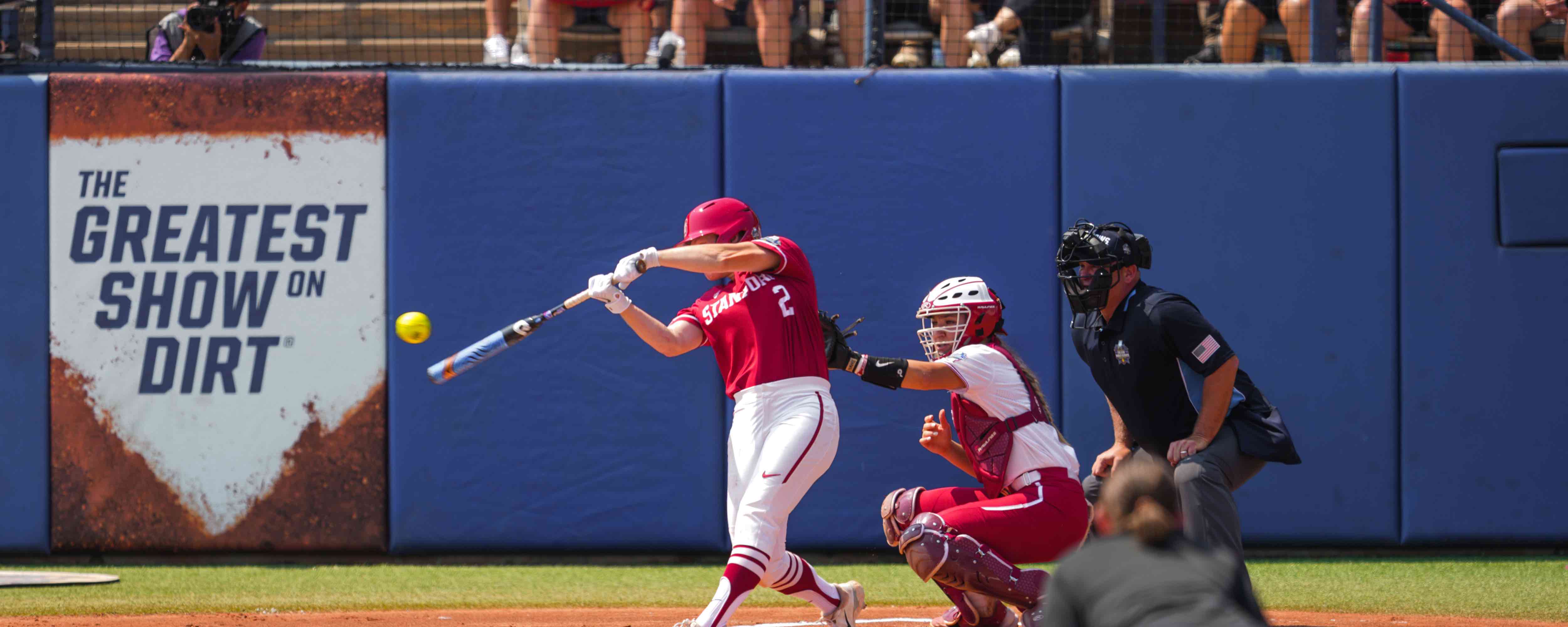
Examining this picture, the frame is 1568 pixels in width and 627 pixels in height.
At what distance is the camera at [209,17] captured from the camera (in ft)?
23.1

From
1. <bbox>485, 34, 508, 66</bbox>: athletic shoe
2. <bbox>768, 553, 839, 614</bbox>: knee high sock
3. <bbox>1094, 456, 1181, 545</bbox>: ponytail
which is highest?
<bbox>485, 34, 508, 66</bbox>: athletic shoe

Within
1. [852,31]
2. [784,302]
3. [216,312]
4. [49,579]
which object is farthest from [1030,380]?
[49,579]

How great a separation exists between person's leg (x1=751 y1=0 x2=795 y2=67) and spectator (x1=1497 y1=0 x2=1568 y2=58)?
13.0 ft

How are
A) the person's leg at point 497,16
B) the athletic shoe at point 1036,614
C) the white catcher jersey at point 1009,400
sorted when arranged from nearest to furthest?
1. the athletic shoe at point 1036,614
2. the white catcher jersey at point 1009,400
3. the person's leg at point 497,16

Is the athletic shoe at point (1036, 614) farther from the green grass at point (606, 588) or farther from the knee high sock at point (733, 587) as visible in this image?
the green grass at point (606, 588)

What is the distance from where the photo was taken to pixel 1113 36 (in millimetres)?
8023

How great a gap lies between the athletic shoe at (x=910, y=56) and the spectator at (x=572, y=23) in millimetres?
1509

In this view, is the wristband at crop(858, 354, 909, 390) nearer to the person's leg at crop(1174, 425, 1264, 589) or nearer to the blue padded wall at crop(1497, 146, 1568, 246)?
the person's leg at crop(1174, 425, 1264, 589)

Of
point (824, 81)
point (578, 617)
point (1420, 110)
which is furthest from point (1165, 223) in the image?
point (578, 617)

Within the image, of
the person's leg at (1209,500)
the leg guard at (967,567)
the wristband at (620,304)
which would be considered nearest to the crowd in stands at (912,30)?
the wristband at (620,304)

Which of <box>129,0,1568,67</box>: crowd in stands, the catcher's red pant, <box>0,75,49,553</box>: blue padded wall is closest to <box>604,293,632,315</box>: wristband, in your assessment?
the catcher's red pant

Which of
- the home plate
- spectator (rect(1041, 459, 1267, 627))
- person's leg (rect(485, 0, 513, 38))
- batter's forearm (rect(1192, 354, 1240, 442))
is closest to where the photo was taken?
spectator (rect(1041, 459, 1267, 627))

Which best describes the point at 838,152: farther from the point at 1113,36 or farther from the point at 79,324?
the point at 79,324

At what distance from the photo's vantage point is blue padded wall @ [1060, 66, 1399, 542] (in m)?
6.58
